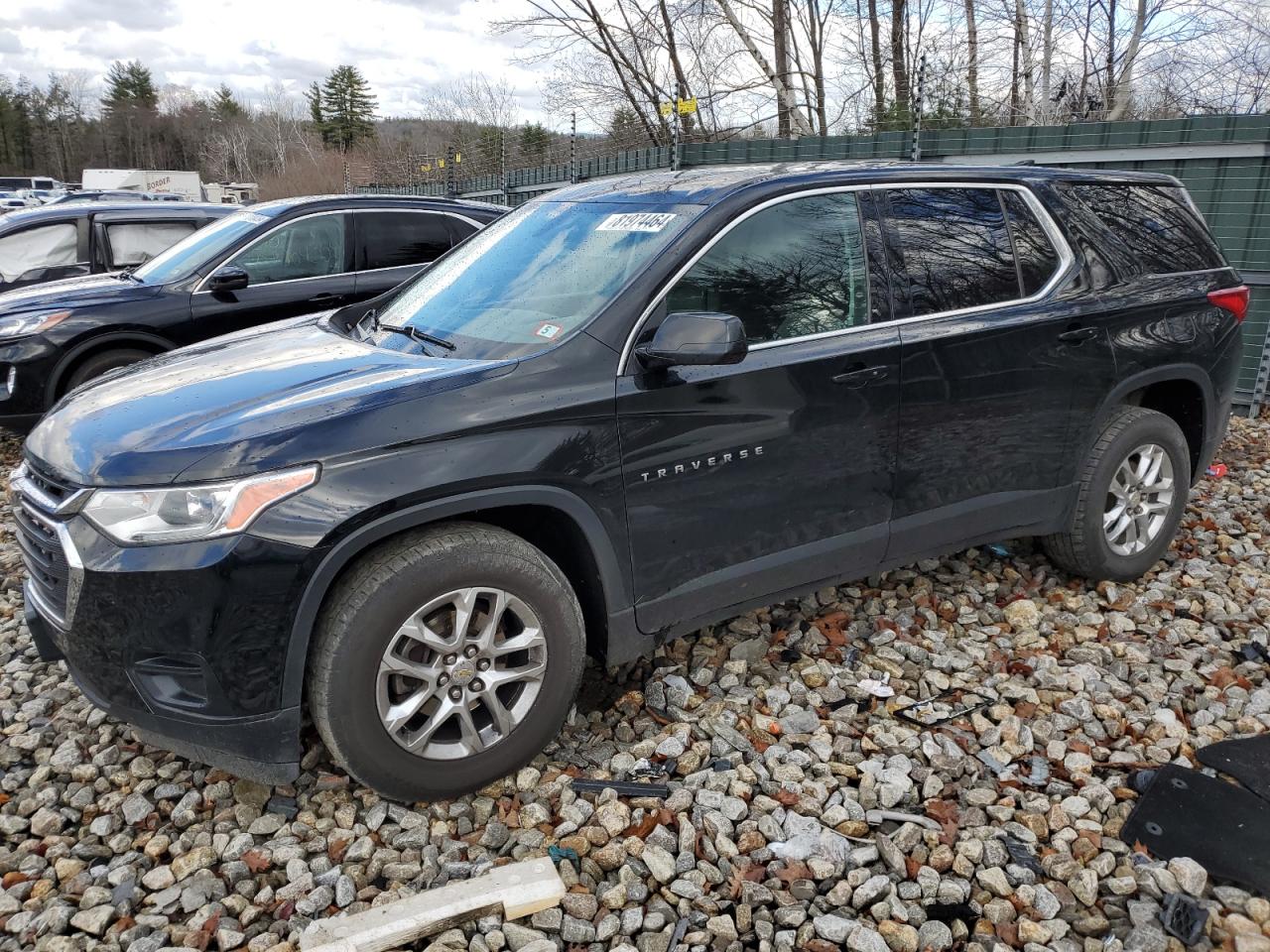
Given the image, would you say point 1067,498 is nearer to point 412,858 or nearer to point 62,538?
point 412,858

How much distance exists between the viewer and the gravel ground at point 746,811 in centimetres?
230

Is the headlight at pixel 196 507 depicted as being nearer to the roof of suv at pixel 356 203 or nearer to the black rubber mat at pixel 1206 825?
the black rubber mat at pixel 1206 825

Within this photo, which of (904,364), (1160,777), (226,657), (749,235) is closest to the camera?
(226,657)

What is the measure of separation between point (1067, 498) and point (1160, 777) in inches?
54.8

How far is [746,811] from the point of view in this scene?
106 inches

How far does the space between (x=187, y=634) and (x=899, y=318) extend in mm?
2555

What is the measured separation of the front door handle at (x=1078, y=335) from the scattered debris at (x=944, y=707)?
1484 mm

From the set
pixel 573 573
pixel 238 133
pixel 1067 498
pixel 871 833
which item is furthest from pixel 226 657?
pixel 238 133

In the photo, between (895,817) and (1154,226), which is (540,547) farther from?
(1154,226)

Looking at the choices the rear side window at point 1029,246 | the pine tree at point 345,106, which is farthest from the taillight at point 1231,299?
the pine tree at point 345,106

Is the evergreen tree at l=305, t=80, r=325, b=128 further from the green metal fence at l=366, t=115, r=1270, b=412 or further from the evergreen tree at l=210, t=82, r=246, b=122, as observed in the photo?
the green metal fence at l=366, t=115, r=1270, b=412

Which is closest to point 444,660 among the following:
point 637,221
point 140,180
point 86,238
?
point 637,221

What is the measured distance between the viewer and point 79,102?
9225 centimetres

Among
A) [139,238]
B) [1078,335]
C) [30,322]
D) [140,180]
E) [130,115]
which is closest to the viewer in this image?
[1078,335]
